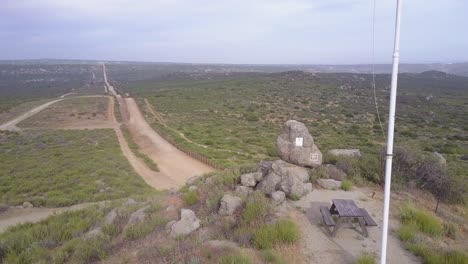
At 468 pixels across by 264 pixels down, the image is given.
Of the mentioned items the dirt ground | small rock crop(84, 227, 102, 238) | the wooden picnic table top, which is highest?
the wooden picnic table top

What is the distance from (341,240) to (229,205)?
279cm

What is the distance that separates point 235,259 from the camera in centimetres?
595

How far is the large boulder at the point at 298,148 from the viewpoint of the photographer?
11564 millimetres

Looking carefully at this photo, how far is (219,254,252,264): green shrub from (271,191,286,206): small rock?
261 cm

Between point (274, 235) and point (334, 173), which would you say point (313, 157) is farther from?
point (274, 235)

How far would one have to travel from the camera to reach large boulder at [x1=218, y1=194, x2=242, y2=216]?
8.44 meters

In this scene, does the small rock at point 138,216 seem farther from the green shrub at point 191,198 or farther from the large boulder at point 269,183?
the large boulder at point 269,183

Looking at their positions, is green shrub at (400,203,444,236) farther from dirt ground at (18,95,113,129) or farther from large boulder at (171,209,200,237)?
dirt ground at (18,95,113,129)

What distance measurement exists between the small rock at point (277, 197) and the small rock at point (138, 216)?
362cm

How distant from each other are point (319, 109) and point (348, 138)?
21.0 m

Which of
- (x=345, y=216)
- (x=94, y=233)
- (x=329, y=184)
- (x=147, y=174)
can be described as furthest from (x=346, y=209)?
(x=147, y=174)

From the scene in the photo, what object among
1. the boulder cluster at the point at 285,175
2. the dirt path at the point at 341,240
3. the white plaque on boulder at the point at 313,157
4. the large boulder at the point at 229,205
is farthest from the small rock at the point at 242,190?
the white plaque on boulder at the point at 313,157

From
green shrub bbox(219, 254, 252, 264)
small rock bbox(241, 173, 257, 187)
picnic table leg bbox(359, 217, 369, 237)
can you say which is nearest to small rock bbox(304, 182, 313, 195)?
small rock bbox(241, 173, 257, 187)

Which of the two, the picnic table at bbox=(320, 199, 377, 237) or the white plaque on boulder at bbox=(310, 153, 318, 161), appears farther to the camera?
the white plaque on boulder at bbox=(310, 153, 318, 161)
